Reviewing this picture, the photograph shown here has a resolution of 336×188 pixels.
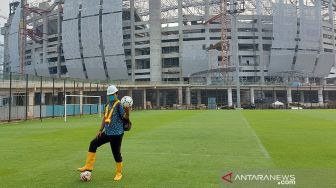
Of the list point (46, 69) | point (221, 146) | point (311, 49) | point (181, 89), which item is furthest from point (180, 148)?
point (46, 69)

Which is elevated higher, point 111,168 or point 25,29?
point 25,29

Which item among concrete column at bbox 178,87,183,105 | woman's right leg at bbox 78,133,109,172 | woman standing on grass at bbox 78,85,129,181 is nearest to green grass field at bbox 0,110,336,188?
woman's right leg at bbox 78,133,109,172

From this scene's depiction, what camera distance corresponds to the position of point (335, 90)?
411 feet

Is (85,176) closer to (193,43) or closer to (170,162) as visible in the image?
(170,162)

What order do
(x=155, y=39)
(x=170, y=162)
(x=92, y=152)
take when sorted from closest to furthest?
(x=92, y=152), (x=170, y=162), (x=155, y=39)

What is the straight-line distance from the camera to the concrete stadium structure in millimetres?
125625

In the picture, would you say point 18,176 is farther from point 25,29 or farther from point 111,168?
point 25,29

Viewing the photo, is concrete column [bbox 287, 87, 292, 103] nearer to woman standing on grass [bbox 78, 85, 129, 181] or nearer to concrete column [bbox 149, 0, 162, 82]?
concrete column [bbox 149, 0, 162, 82]

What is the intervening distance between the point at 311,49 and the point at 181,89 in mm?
49592

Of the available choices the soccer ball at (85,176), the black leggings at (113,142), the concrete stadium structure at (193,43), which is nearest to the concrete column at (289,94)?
the concrete stadium structure at (193,43)

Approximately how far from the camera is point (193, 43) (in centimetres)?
12719

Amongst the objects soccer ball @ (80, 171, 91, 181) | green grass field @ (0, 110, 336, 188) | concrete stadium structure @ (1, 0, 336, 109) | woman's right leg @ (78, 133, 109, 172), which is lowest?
green grass field @ (0, 110, 336, 188)

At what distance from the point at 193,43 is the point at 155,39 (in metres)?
13.5

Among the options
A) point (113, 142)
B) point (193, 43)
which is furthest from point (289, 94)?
point (113, 142)
